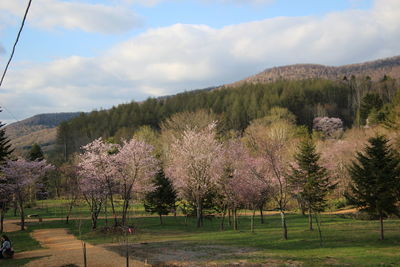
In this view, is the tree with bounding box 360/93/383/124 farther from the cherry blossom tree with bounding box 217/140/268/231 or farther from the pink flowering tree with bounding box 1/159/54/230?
the pink flowering tree with bounding box 1/159/54/230

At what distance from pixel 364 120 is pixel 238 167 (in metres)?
66.4

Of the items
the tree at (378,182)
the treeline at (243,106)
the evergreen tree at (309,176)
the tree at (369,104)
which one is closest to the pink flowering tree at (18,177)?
the evergreen tree at (309,176)

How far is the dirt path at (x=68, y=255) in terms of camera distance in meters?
17.1

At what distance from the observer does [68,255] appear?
19.2 meters

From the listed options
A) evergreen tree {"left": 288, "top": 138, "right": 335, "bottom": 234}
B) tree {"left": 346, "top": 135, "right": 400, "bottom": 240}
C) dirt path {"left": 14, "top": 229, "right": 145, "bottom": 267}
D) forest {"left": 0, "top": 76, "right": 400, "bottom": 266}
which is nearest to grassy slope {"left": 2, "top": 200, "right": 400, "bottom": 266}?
forest {"left": 0, "top": 76, "right": 400, "bottom": 266}

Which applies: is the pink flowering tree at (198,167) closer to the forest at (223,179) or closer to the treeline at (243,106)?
the forest at (223,179)

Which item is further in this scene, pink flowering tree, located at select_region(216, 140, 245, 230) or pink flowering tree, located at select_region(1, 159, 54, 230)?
pink flowering tree, located at select_region(1, 159, 54, 230)

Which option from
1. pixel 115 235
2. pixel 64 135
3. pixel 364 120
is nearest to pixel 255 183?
pixel 115 235

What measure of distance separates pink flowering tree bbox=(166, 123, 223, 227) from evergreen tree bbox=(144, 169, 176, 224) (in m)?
1.05

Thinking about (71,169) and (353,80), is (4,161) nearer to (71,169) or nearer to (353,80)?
(71,169)

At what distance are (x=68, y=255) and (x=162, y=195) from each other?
64.1 ft

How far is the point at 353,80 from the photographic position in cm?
12256

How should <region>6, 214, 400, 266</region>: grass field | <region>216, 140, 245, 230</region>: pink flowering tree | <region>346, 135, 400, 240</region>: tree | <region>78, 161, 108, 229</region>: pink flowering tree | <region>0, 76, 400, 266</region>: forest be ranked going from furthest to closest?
<region>78, 161, 108, 229</region>: pink flowering tree < <region>216, 140, 245, 230</region>: pink flowering tree < <region>0, 76, 400, 266</region>: forest < <region>346, 135, 400, 240</region>: tree < <region>6, 214, 400, 266</region>: grass field

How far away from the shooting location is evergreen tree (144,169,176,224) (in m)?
38.3
